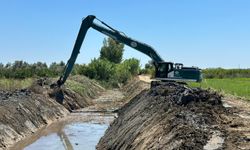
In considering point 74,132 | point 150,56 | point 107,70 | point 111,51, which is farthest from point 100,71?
point 74,132

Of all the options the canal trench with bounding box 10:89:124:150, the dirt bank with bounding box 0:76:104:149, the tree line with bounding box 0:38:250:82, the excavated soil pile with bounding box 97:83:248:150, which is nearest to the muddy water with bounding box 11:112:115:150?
the canal trench with bounding box 10:89:124:150

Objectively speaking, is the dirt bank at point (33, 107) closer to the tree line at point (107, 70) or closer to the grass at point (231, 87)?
the grass at point (231, 87)

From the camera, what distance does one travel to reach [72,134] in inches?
1039

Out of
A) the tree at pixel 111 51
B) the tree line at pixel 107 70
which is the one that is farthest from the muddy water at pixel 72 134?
the tree at pixel 111 51

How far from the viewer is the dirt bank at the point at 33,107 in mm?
23938

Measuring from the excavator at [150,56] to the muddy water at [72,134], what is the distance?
4876mm

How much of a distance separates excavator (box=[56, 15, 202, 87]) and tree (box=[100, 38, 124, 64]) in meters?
52.7

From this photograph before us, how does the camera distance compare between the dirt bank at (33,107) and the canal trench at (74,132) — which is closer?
the canal trench at (74,132)

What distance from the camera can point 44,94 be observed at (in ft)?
124

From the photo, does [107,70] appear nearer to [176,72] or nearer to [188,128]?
[176,72]

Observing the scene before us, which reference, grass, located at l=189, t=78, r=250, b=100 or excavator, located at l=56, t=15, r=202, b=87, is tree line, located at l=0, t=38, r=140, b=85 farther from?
excavator, located at l=56, t=15, r=202, b=87

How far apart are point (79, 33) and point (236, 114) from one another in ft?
73.6

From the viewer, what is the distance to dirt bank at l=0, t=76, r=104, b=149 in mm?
23938

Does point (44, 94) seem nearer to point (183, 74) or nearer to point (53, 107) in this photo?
point (53, 107)
